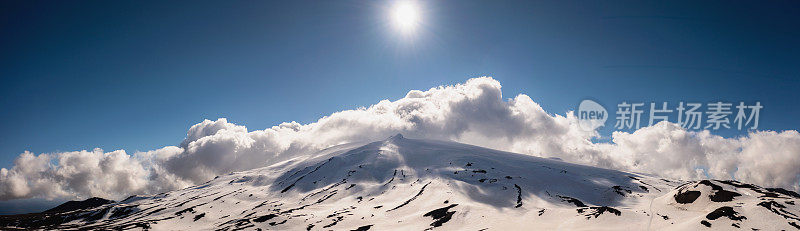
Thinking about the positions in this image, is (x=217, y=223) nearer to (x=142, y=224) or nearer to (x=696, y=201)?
(x=142, y=224)

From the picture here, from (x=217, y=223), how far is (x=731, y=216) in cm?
21486

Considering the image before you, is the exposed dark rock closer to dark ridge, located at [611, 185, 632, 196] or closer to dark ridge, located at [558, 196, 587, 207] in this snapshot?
dark ridge, located at [558, 196, 587, 207]

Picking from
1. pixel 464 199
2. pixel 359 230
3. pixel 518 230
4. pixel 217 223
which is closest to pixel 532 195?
pixel 464 199

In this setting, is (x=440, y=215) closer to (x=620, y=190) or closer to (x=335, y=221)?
(x=335, y=221)

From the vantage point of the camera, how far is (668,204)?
358 feet

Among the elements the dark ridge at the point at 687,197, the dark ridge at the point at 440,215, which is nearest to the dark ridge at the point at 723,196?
the dark ridge at the point at 687,197

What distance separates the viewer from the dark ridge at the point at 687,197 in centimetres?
10188

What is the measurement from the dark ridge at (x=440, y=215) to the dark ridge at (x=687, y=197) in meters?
76.6

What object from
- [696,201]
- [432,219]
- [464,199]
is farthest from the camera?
[464,199]

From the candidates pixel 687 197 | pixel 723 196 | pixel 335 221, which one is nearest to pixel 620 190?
pixel 687 197

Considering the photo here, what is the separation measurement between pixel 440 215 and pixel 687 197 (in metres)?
83.5

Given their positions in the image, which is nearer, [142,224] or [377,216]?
[377,216]

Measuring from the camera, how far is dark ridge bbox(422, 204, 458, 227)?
4914 inches

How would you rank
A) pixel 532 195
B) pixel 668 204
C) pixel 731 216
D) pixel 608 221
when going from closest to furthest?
pixel 731 216 → pixel 608 221 → pixel 668 204 → pixel 532 195
